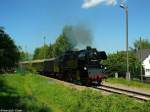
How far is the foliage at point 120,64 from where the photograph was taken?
63500 millimetres

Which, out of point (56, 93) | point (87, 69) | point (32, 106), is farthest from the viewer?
point (87, 69)

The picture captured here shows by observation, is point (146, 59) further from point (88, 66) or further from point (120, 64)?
point (88, 66)

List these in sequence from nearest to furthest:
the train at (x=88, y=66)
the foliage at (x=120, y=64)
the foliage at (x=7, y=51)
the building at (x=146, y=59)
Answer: the train at (x=88, y=66) < the foliage at (x=120, y=64) < the foliage at (x=7, y=51) < the building at (x=146, y=59)

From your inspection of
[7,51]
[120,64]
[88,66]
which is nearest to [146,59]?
[120,64]

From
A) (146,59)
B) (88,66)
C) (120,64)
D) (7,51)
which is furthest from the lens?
→ (146,59)

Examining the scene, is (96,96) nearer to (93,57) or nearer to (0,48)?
(93,57)

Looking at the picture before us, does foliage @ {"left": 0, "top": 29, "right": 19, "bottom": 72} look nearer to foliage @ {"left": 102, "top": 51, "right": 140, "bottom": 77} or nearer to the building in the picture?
foliage @ {"left": 102, "top": 51, "right": 140, "bottom": 77}

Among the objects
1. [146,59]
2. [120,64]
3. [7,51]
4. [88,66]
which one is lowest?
[88,66]

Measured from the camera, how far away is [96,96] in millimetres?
20453

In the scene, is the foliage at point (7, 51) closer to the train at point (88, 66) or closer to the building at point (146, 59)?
the train at point (88, 66)

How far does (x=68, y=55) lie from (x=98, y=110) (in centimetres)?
2487

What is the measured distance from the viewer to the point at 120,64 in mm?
65750

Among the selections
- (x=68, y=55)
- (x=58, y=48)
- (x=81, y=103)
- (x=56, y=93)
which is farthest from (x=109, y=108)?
(x=58, y=48)

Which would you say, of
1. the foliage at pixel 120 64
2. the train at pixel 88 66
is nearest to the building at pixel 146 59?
the foliage at pixel 120 64
